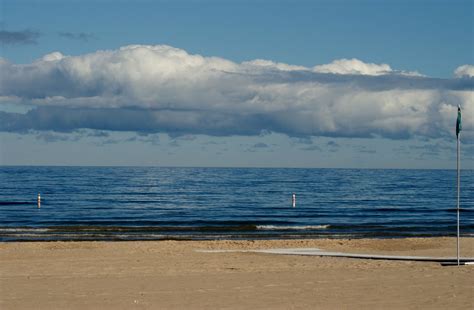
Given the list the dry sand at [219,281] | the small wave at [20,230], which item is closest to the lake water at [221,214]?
the small wave at [20,230]

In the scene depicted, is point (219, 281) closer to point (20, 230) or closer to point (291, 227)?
point (20, 230)

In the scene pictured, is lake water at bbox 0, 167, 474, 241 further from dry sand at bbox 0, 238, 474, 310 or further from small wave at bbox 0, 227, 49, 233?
dry sand at bbox 0, 238, 474, 310

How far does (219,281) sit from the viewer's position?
53.3 feet

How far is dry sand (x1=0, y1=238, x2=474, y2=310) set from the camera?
13.6 m

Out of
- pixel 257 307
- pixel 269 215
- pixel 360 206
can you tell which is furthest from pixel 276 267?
pixel 360 206

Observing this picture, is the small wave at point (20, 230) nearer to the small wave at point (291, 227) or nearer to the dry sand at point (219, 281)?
the dry sand at point (219, 281)

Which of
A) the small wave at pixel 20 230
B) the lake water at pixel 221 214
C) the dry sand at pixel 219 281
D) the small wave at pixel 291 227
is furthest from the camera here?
the small wave at pixel 291 227

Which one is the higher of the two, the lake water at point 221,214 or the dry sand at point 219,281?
the dry sand at point 219,281

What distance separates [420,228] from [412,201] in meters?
20.3

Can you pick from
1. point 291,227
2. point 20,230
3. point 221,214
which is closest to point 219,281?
point 20,230

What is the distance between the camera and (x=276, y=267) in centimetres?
1942

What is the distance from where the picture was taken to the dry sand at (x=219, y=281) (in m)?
13.6

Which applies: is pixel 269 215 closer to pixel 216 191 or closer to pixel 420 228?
pixel 420 228

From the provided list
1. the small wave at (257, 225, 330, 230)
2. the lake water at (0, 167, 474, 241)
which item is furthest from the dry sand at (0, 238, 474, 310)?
the small wave at (257, 225, 330, 230)
